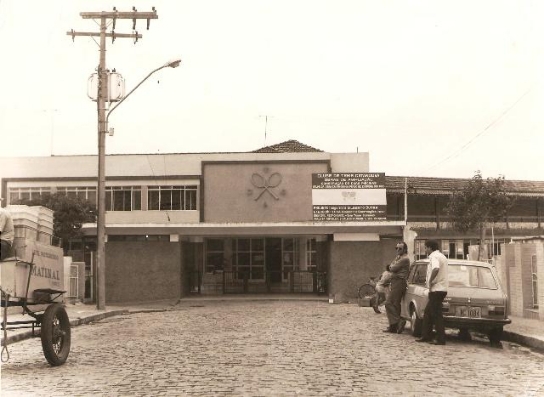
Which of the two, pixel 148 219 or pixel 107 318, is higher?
pixel 148 219

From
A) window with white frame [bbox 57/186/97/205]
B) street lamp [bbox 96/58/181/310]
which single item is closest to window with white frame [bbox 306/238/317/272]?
window with white frame [bbox 57/186/97/205]

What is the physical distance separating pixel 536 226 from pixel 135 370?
1729 inches

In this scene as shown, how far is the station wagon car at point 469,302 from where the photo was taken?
12.2m

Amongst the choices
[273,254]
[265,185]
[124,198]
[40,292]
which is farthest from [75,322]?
[124,198]

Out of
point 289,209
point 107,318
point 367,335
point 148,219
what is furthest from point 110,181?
point 367,335

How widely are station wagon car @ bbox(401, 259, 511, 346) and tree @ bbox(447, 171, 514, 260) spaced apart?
3082cm

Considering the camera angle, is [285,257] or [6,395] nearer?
[6,395]

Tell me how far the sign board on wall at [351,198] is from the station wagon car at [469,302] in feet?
50.3

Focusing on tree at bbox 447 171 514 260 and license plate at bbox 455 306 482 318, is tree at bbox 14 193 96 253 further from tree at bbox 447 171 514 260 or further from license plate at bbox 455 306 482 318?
tree at bbox 447 171 514 260

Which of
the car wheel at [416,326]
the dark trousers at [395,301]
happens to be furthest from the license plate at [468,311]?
the dark trousers at [395,301]

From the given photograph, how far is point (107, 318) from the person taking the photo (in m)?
19.2

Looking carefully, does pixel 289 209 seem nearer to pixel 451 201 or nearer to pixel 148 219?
pixel 148 219

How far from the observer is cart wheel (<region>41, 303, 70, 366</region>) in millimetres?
8836

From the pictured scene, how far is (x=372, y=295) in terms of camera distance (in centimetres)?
2361
